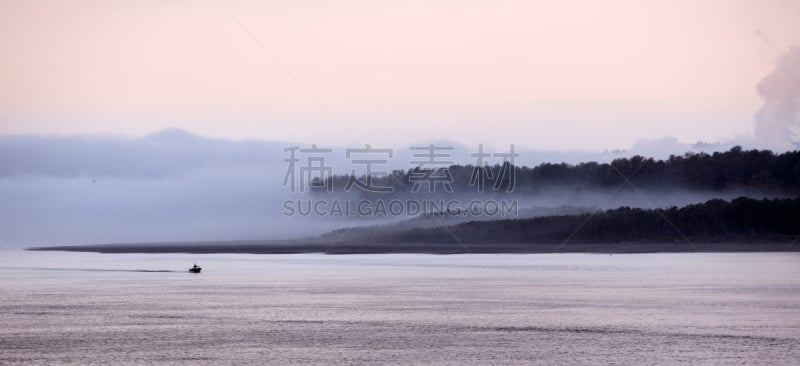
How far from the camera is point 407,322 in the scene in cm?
5816

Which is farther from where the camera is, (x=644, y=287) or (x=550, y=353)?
(x=644, y=287)

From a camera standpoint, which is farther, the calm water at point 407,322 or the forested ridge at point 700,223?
the forested ridge at point 700,223

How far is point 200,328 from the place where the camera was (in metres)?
55.5

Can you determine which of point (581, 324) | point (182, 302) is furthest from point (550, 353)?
point (182, 302)

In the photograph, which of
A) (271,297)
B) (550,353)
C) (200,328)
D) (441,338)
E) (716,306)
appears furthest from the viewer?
(271,297)

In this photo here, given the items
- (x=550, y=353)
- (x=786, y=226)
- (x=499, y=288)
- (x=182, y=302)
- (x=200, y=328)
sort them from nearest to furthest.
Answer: (x=550, y=353), (x=200, y=328), (x=182, y=302), (x=499, y=288), (x=786, y=226)

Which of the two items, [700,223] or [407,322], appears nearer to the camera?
[407,322]

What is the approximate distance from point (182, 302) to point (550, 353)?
3430cm

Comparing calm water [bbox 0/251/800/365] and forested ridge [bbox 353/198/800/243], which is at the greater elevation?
forested ridge [bbox 353/198/800/243]

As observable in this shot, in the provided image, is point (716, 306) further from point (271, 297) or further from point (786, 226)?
point (786, 226)

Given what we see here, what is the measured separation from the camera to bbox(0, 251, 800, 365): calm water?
149 ft

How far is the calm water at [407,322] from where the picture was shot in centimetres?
4550

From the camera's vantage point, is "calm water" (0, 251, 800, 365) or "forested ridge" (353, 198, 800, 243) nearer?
"calm water" (0, 251, 800, 365)

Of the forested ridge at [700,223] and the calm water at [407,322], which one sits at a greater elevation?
the forested ridge at [700,223]
